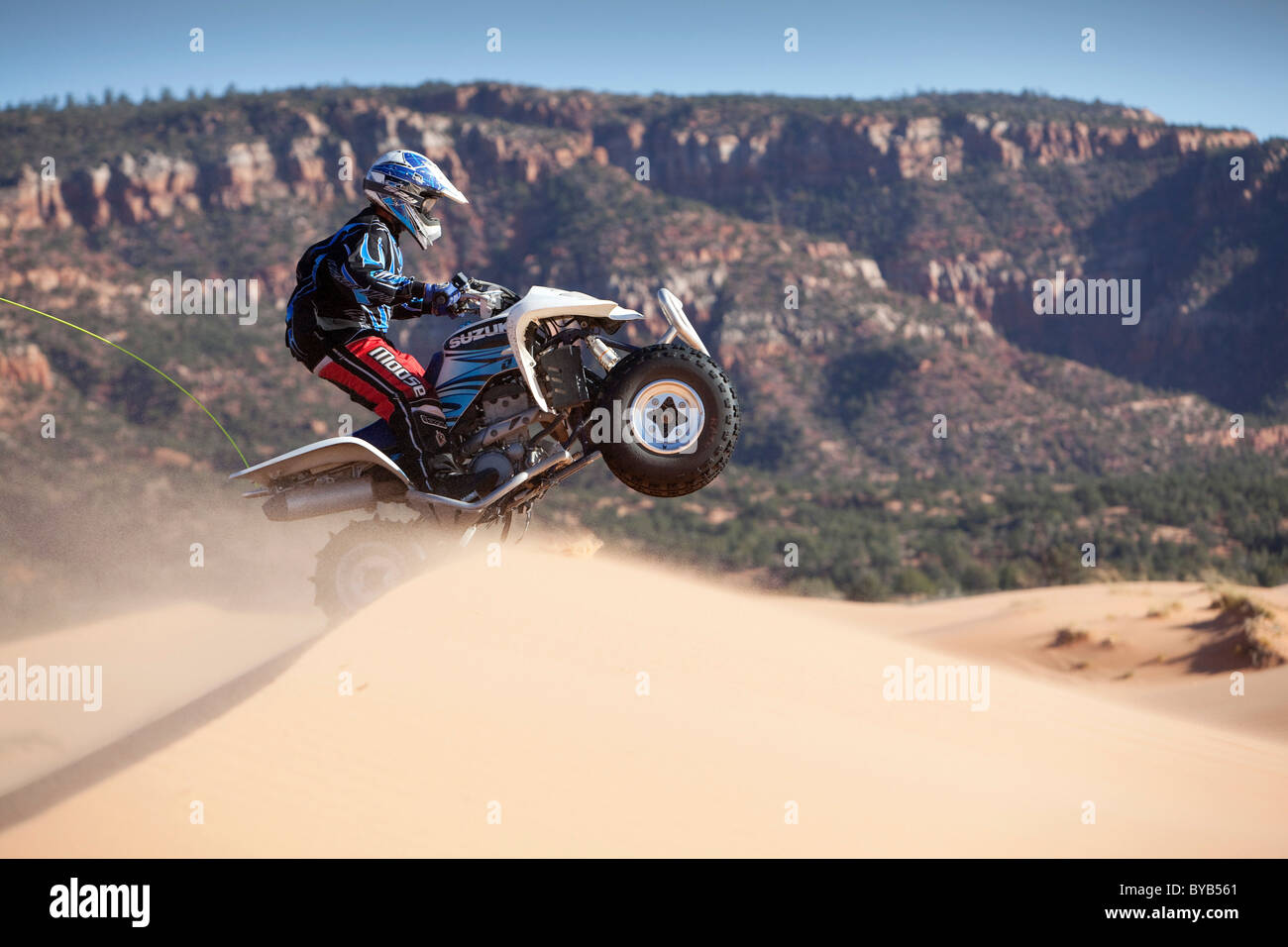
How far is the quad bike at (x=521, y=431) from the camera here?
803 cm

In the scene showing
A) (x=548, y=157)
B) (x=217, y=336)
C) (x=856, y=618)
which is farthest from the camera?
(x=548, y=157)

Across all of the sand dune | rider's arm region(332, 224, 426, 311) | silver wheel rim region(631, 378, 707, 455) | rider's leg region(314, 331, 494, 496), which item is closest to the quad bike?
silver wheel rim region(631, 378, 707, 455)

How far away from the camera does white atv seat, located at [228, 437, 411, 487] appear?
824cm

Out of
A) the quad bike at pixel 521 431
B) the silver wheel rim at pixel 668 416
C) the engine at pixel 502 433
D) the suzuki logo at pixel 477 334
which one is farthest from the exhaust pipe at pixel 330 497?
the silver wheel rim at pixel 668 416

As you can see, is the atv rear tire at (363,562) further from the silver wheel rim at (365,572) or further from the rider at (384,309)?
the rider at (384,309)

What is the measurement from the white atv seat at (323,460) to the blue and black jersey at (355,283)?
0.90 metres

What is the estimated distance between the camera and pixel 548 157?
323 ft

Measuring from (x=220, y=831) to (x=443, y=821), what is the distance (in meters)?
1.28

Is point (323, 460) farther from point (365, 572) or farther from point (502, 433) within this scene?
point (502, 433)

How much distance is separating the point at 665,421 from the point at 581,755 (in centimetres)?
247

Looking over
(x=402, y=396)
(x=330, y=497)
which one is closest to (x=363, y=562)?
(x=330, y=497)

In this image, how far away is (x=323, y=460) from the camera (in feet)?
27.8

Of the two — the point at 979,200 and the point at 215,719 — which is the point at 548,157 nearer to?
the point at 979,200

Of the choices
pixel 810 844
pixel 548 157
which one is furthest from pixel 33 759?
pixel 548 157
